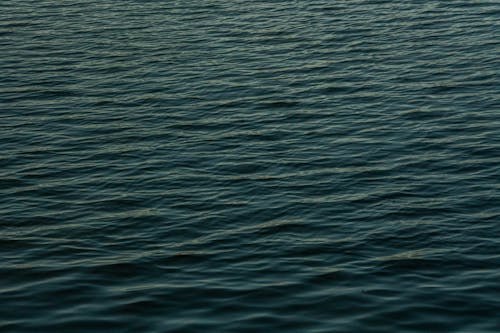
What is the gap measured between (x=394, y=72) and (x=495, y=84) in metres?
3.81

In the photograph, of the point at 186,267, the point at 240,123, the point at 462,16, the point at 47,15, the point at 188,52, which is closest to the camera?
the point at 186,267

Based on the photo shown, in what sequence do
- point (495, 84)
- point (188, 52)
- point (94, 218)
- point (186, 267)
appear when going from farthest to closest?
1. point (188, 52)
2. point (495, 84)
3. point (94, 218)
4. point (186, 267)

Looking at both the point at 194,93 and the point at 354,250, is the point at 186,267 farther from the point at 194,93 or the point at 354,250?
the point at 194,93

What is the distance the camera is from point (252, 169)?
99.2 feet

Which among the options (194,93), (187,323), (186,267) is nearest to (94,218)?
(186,267)

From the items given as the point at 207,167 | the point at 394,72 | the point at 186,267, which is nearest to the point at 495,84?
the point at 394,72

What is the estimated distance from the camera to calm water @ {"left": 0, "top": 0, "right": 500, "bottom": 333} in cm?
2231

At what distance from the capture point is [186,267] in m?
24.0

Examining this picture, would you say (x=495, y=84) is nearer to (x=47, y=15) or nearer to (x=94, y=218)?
(x=94, y=218)

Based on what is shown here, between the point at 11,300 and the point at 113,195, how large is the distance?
6668 millimetres

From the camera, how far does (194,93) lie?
122 ft

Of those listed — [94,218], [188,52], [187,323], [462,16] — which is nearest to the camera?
[187,323]

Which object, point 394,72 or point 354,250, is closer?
point 354,250

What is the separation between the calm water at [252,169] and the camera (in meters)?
22.3
